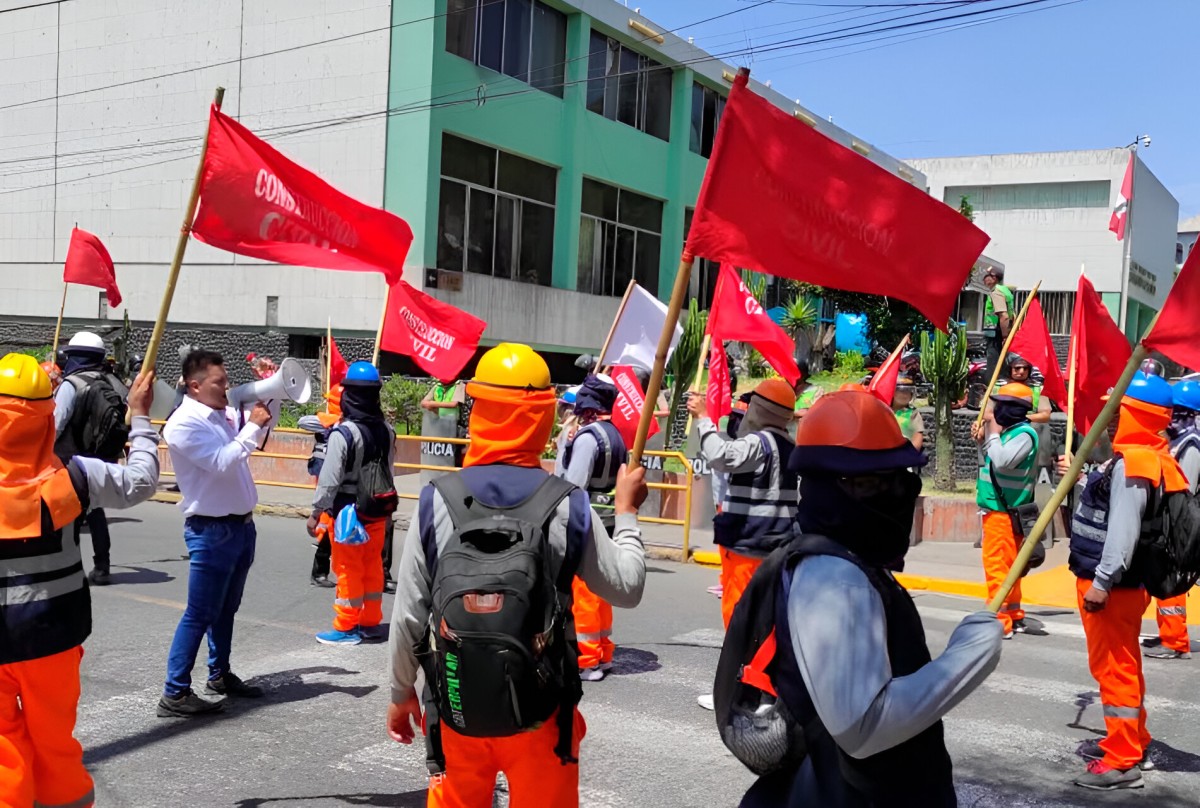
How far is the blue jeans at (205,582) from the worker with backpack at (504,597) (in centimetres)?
268

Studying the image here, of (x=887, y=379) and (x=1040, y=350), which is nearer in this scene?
(x=1040, y=350)

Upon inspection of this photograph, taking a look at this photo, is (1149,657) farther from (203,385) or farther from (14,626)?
(14,626)

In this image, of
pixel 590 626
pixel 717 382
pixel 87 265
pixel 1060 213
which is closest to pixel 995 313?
pixel 717 382

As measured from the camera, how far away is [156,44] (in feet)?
82.1

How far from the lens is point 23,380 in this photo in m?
4.02

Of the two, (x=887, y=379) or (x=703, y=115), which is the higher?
(x=703, y=115)

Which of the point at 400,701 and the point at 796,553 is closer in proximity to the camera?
the point at 796,553

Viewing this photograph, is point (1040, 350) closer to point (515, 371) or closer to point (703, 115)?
point (515, 371)

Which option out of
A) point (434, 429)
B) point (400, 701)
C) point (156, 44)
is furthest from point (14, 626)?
point (156, 44)

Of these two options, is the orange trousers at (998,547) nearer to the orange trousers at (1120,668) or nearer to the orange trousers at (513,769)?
the orange trousers at (1120,668)

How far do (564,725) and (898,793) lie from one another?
3.61ft

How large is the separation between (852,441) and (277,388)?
420 cm

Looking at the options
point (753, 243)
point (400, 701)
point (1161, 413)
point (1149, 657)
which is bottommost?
point (1149, 657)

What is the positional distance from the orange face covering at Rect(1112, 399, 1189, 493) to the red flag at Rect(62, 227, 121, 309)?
31.9 feet
